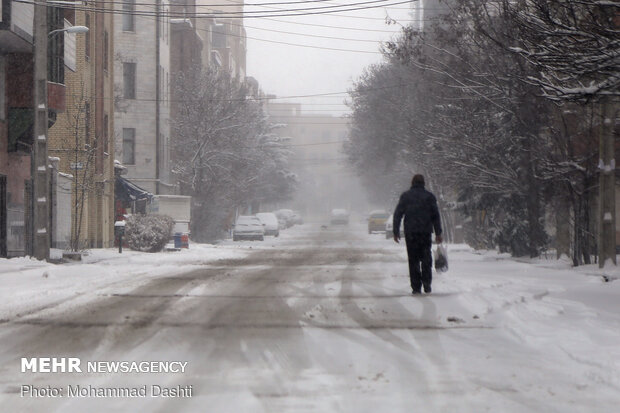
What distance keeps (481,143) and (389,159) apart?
2995 cm

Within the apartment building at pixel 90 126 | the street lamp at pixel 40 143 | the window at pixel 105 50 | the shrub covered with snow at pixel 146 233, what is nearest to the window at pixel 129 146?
the apartment building at pixel 90 126

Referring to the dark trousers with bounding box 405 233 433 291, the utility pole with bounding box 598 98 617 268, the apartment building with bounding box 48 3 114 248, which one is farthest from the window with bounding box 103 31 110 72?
the dark trousers with bounding box 405 233 433 291

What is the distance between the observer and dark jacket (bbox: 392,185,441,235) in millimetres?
14373

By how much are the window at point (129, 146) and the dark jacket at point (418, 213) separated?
42958mm

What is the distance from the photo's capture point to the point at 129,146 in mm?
56594

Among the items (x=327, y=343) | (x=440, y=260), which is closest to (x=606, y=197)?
(x=440, y=260)

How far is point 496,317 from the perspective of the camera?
37.0ft

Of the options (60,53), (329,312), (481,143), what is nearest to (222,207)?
(60,53)

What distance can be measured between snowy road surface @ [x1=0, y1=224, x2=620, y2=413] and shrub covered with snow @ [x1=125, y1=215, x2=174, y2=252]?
60.1 feet

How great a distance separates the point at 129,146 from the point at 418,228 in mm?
44165

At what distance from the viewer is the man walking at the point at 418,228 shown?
14211 mm

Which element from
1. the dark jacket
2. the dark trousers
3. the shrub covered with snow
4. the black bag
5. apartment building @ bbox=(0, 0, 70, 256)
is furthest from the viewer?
the shrub covered with snow

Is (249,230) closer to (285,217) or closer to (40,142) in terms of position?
(40,142)

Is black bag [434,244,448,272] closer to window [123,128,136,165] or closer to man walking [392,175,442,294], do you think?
man walking [392,175,442,294]
